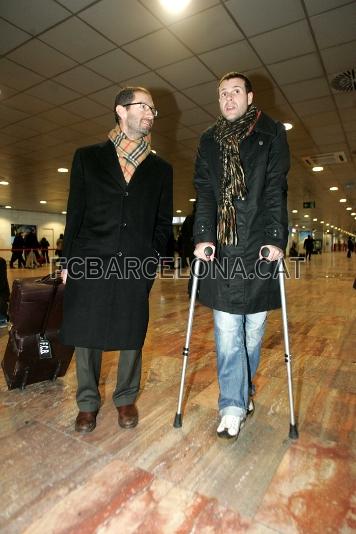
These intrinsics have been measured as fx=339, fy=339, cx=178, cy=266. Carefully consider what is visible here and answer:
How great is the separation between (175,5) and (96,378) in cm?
373

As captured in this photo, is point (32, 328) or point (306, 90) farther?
point (306, 90)

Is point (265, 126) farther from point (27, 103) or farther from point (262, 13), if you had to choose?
point (27, 103)

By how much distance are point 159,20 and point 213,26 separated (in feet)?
2.02

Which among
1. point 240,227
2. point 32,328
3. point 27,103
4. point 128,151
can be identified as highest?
point 27,103

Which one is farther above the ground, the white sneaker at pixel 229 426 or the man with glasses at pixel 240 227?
the man with glasses at pixel 240 227

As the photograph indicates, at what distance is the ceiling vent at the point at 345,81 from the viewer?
4781 mm

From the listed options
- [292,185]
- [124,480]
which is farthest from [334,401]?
[292,185]

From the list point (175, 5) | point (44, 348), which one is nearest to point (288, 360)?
point (44, 348)

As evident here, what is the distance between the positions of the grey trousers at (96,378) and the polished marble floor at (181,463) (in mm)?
133

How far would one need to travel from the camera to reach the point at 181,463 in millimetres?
1557

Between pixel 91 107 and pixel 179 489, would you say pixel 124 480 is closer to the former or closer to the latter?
pixel 179 489

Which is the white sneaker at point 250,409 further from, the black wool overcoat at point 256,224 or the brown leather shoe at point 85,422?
the brown leather shoe at point 85,422

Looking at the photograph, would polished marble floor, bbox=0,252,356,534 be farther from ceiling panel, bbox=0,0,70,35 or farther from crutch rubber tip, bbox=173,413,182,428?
ceiling panel, bbox=0,0,70,35

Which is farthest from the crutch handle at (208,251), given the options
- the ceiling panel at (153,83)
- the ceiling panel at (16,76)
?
the ceiling panel at (16,76)
